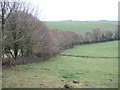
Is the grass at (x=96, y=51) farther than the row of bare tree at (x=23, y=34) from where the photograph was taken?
Yes

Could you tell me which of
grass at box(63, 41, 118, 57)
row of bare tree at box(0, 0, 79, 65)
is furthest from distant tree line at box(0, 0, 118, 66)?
grass at box(63, 41, 118, 57)

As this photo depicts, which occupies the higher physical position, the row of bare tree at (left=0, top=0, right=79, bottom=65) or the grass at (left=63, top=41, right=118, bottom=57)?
the row of bare tree at (left=0, top=0, right=79, bottom=65)

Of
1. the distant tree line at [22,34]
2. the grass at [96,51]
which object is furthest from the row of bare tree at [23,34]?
the grass at [96,51]

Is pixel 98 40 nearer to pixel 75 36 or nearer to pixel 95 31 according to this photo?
pixel 95 31

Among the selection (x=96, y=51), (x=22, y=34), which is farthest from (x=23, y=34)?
(x=96, y=51)

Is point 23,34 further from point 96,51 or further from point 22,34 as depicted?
point 96,51

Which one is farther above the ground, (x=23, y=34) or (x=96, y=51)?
(x=23, y=34)

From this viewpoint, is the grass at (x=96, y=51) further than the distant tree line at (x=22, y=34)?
Yes

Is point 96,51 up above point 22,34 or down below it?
below

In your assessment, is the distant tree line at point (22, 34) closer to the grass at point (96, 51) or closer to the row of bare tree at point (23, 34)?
the row of bare tree at point (23, 34)

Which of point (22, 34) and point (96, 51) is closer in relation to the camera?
point (22, 34)

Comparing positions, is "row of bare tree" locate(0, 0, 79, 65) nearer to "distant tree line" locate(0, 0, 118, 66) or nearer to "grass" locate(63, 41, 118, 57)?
"distant tree line" locate(0, 0, 118, 66)

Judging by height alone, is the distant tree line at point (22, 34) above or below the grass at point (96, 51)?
above

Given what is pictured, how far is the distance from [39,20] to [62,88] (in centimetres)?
1712
